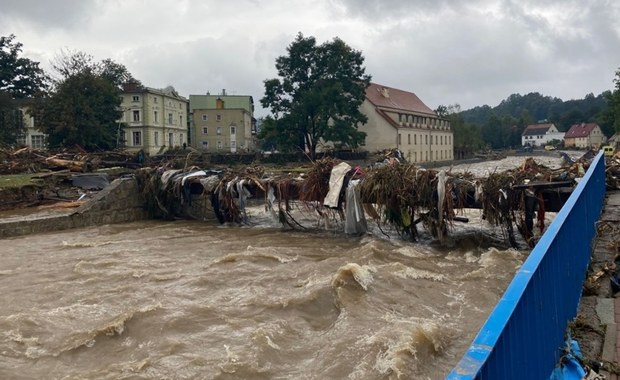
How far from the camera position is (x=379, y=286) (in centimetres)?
844

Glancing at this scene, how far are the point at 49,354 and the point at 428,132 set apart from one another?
75270 mm

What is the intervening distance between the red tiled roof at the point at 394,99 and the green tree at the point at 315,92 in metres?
15.6

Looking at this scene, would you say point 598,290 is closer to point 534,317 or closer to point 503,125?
point 534,317

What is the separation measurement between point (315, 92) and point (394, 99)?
2951cm

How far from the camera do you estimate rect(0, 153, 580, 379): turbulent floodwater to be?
18.2 feet

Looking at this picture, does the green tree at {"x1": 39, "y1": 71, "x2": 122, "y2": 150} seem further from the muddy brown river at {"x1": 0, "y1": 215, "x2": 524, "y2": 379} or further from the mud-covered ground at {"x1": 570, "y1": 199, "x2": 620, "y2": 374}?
the mud-covered ground at {"x1": 570, "y1": 199, "x2": 620, "y2": 374}

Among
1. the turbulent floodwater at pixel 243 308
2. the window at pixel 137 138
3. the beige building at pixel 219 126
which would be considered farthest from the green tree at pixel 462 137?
the turbulent floodwater at pixel 243 308

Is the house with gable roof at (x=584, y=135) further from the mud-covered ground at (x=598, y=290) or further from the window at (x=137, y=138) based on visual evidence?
the mud-covered ground at (x=598, y=290)

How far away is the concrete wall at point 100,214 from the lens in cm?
1364

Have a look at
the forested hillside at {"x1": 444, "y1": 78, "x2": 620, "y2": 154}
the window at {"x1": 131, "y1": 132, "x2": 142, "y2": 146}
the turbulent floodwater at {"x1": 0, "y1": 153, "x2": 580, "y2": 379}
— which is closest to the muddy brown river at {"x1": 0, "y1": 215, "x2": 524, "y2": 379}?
the turbulent floodwater at {"x1": 0, "y1": 153, "x2": 580, "y2": 379}

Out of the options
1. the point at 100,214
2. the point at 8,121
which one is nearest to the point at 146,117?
the point at 8,121

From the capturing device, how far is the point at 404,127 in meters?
68.2

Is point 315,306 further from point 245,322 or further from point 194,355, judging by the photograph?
point 194,355

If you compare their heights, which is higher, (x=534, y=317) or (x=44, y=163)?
(x=44, y=163)
